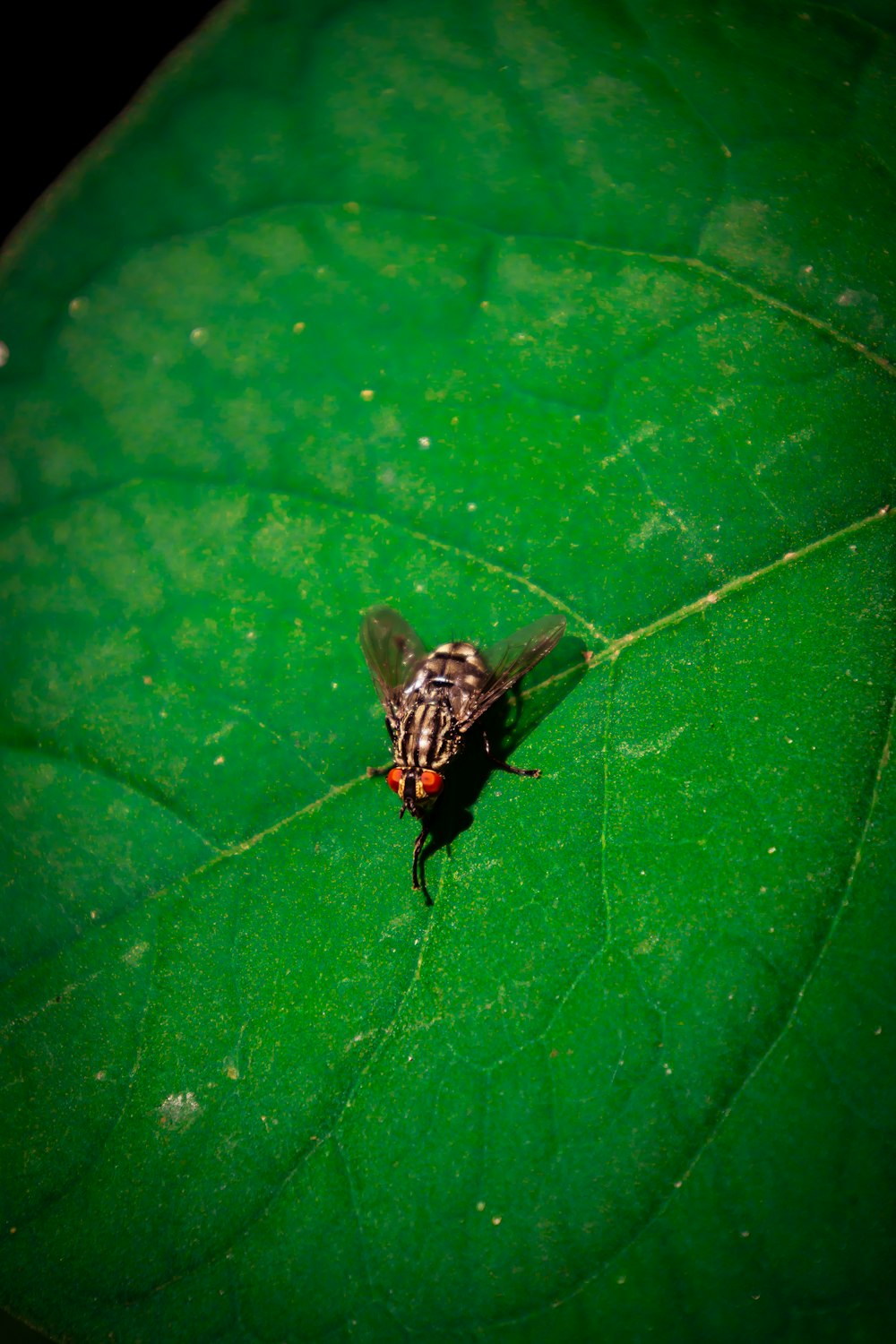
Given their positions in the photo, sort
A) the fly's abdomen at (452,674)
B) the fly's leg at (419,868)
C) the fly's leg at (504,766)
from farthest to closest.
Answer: the fly's abdomen at (452,674) → the fly's leg at (504,766) → the fly's leg at (419,868)

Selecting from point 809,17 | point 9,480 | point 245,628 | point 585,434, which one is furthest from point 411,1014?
point 809,17

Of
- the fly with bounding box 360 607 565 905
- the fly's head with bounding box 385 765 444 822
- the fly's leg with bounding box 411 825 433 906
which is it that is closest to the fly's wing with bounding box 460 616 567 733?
the fly with bounding box 360 607 565 905

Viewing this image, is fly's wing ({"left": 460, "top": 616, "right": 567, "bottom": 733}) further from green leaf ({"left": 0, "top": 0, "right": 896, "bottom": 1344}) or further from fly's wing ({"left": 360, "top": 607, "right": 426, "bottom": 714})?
fly's wing ({"left": 360, "top": 607, "right": 426, "bottom": 714})

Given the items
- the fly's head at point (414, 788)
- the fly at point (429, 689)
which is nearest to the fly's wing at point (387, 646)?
the fly at point (429, 689)

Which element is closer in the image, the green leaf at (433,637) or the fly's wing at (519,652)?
the green leaf at (433,637)

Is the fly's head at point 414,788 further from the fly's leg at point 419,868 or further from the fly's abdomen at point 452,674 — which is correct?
the fly's abdomen at point 452,674

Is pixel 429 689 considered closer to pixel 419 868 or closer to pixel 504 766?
pixel 504 766

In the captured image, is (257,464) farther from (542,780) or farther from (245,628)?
(542,780)
